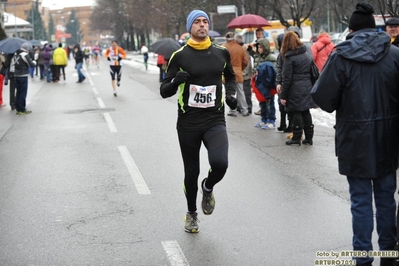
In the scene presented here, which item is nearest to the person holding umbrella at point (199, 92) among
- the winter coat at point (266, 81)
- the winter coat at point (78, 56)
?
the winter coat at point (266, 81)

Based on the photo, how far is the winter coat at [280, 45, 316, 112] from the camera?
1097 centimetres

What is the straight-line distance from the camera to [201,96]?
19.9 ft

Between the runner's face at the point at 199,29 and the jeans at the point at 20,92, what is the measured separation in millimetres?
12589

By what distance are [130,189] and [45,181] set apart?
133 centimetres

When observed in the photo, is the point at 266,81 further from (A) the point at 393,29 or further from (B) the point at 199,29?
(B) the point at 199,29

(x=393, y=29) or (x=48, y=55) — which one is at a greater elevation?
(x=393, y=29)

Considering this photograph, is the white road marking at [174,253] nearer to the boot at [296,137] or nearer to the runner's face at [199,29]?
the runner's face at [199,29]

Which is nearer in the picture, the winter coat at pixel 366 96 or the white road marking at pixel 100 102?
the winter coat at pixel 366 96

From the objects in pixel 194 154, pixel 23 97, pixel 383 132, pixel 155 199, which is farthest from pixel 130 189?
pixel 23 97

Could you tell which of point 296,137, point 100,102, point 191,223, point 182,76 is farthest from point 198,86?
point 100,102

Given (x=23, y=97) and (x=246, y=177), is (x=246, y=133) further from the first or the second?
(x=23, y=97)

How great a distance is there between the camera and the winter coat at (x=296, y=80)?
10969mm

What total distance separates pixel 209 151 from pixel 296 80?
5295 mm

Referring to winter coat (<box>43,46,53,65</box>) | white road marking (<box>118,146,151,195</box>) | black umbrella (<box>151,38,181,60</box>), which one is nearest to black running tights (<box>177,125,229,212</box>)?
white road marking (<box>118,146,151,195</box>)
